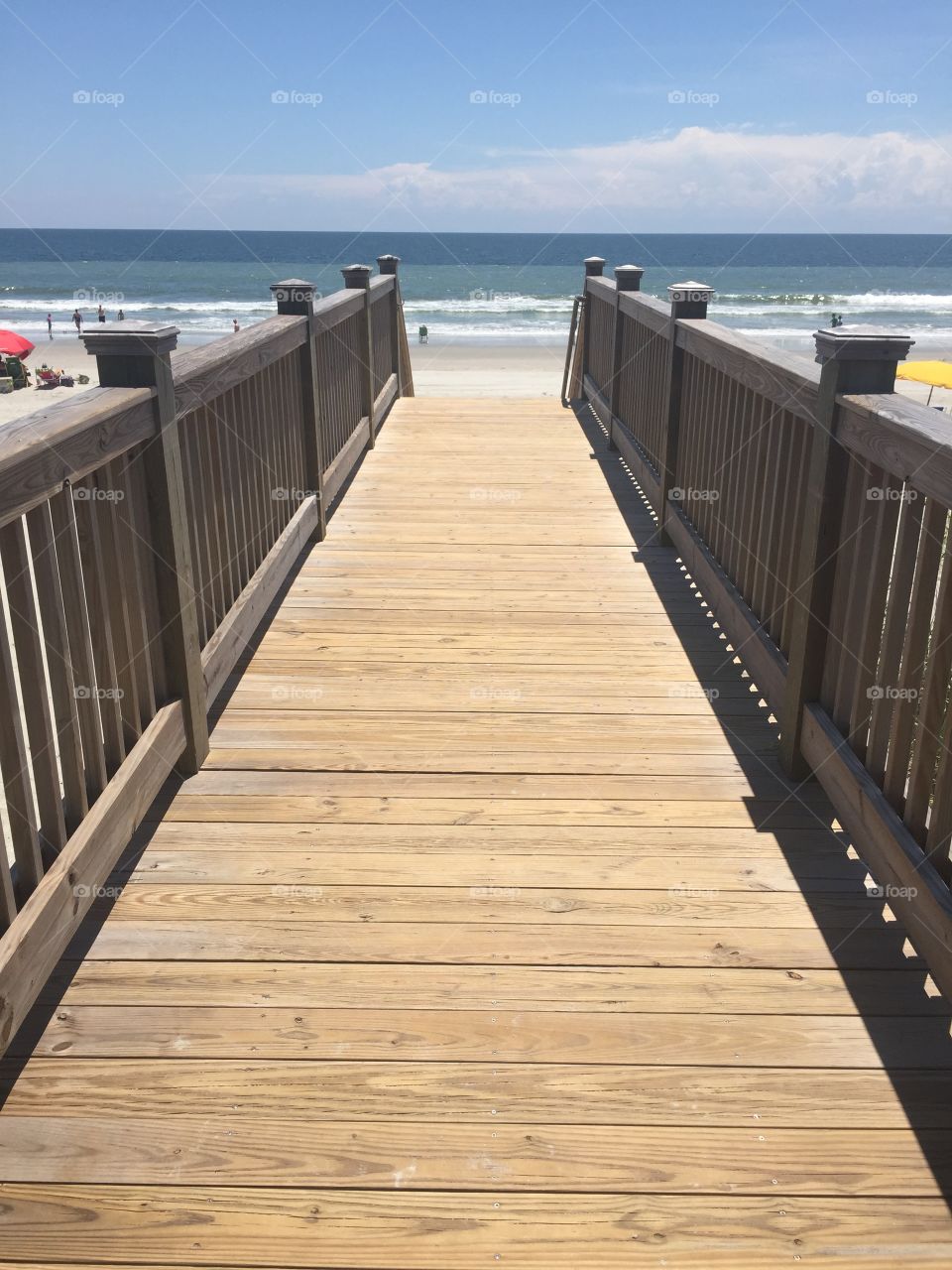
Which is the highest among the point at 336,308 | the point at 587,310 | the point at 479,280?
the point at 479,280

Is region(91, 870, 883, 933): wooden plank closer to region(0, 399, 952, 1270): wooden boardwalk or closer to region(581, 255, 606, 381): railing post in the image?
region(0, 399, 952, 1270): wooden boardwalk

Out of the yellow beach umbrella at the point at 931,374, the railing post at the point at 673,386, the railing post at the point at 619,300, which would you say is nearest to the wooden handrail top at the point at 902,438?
the railing post at the point at 673,386

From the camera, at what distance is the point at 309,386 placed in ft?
17.1

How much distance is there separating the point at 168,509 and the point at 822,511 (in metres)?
1.84

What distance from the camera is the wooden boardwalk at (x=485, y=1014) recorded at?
1639 mm

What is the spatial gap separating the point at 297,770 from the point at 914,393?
23.7 meters

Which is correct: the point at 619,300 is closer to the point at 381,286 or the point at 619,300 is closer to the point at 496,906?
the point at 381,286

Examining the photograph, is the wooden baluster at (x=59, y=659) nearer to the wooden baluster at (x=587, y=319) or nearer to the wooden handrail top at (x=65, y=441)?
the wooden handrail top at (x=65, y=441)

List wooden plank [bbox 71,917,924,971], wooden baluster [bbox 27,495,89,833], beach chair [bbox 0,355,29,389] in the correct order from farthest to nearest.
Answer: beach chair [bbox 0,355,29,389]
wooden plank [bbox 71,917,924,971]
wooden baluster [bbox 27,495,89,833]

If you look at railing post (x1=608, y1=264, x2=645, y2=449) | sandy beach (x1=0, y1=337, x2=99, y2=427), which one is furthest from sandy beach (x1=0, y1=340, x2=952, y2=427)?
railing post (x1=608, y1=264, x2=645, y2=449)

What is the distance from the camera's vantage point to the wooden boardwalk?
164cm

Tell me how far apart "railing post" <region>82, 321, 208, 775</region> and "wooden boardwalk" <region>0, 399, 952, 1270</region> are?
0.23 metres

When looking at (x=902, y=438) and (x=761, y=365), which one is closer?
(x=902, y=438)

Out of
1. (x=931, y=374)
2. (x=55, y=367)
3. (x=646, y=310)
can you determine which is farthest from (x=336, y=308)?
(x=55, y=367)
